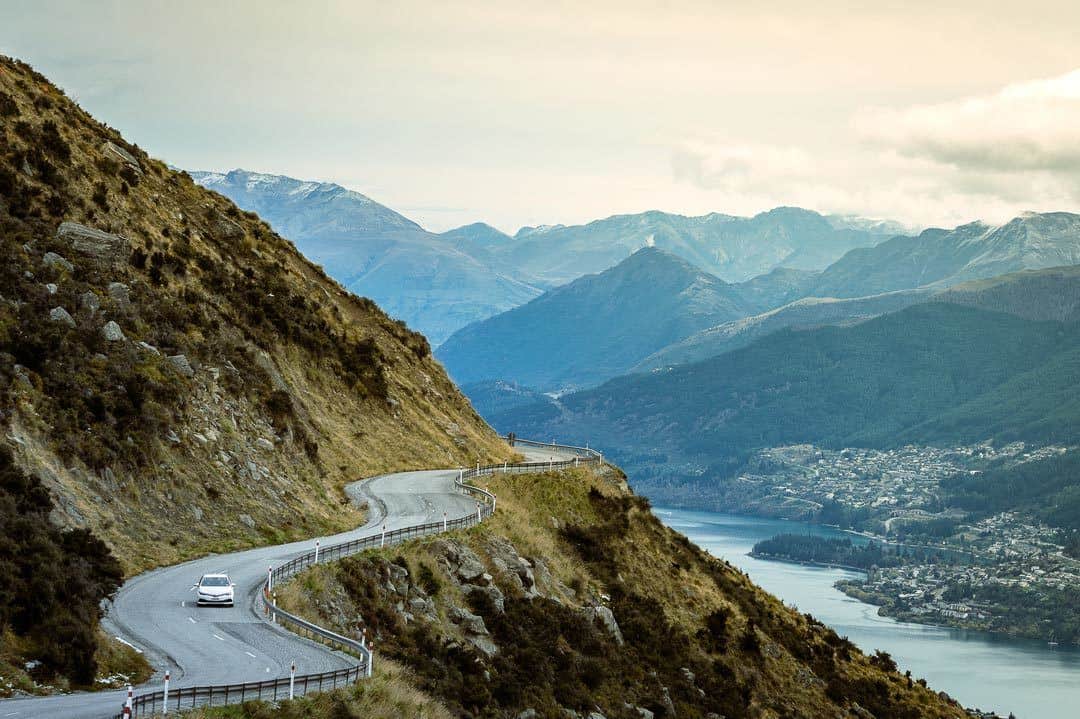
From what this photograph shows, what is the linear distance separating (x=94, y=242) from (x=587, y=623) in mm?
25166

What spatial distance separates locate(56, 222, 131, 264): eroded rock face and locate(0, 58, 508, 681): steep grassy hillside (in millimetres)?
93

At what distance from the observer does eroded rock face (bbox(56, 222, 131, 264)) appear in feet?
164

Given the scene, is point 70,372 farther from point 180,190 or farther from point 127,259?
point 180,190

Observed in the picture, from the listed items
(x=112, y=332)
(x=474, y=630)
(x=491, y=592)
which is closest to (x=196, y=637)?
(x=474, y=630)

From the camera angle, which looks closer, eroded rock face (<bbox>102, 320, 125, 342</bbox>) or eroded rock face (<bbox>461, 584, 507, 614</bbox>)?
eroded rock face (<bbox>461, 584, 507, 614</bbox>)

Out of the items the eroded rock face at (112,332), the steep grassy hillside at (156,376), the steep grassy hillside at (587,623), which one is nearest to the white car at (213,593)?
the steep grassy hillside at (587,623)

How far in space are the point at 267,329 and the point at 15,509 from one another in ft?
104

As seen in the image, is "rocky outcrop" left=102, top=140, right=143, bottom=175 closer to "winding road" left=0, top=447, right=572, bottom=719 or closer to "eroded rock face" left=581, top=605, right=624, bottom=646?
"winding road" left=0, top=447, right=572, bottom=719

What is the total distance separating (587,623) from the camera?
156 ft

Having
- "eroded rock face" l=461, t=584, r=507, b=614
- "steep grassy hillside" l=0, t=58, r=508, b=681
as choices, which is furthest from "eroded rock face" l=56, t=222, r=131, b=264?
"eroded rock face" l=461, t=584, r=507, b=614

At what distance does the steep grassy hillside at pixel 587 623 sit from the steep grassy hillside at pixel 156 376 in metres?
6.59

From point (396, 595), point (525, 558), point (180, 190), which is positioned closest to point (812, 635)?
point (525, 558)

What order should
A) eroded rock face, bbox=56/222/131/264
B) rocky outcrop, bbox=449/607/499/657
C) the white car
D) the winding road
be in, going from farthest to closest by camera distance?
eroded rock face, bbox=56/222/131/264 < rocky outcrop, bbox=449/607/499/657 < the white car < the winding road

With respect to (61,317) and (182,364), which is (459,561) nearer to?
(182,364)
